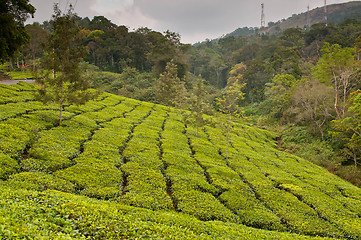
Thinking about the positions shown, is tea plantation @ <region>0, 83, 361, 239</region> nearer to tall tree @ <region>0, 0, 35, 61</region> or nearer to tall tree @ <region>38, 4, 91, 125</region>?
tall tree @ <region>38, 4, 91, 125</region>

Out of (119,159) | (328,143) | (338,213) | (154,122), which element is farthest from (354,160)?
(119,159)

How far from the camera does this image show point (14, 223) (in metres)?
6.07

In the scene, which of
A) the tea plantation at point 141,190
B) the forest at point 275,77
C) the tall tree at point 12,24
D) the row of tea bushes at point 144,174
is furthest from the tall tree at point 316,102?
the tall tree at point 12,24

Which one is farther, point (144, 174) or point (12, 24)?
point (12, 24)

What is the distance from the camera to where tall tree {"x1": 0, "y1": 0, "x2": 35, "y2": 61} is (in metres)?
19.5

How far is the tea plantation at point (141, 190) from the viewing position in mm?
7836

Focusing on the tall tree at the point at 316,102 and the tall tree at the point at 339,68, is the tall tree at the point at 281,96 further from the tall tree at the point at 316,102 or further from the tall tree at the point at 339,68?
the tall tree at the point at 339,68

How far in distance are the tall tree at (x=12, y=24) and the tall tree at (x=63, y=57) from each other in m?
3.72

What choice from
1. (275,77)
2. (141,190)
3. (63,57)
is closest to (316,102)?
(275,77)

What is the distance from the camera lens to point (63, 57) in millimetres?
19516

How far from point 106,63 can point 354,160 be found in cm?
8390

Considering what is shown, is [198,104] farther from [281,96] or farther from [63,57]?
[281,96]

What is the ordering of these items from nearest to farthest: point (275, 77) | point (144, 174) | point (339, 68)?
point (144, 174)
point (339, 68)
point (275, 77)

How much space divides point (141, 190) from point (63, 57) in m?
15.2
